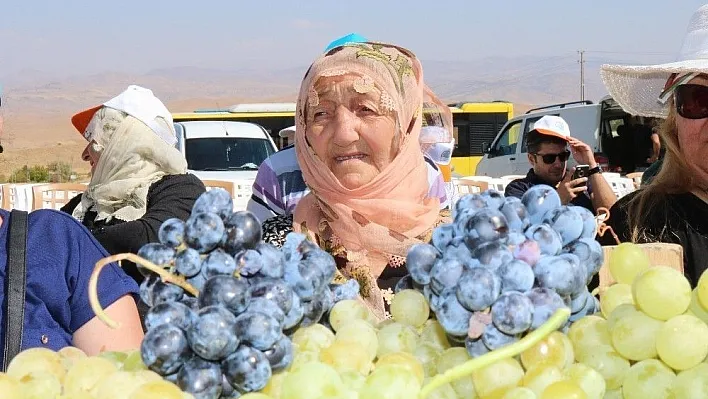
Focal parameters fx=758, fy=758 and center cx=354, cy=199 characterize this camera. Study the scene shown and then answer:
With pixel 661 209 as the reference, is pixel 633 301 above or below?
above

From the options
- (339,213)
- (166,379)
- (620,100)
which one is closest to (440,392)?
(166,379)

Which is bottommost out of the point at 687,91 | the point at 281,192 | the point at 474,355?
the point at 281,192

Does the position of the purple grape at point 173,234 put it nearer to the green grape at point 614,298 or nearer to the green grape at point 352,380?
the green grape at point 352,380

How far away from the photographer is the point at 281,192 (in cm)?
270

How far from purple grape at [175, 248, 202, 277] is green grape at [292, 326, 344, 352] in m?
0.18

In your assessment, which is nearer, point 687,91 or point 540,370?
point 540,370

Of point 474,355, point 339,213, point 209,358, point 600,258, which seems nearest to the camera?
point 209,358

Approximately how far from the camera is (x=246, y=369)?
0.94 meters

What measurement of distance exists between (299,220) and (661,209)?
1070 millimetres

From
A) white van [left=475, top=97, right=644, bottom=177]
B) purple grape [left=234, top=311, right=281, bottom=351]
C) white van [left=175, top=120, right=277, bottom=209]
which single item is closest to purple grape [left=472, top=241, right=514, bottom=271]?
purple grape [left=234, top=311, right=281, bottom=351]

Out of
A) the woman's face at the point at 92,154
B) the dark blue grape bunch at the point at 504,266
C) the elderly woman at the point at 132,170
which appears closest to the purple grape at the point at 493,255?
the dark blue grape bunch at the point at 504,266

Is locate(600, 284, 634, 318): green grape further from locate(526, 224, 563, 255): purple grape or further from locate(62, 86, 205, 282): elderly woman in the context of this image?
locate(62, 86, 205, 282): elderly woman

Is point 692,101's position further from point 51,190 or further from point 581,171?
point 51,190

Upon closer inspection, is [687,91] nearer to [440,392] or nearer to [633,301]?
[633,301]
